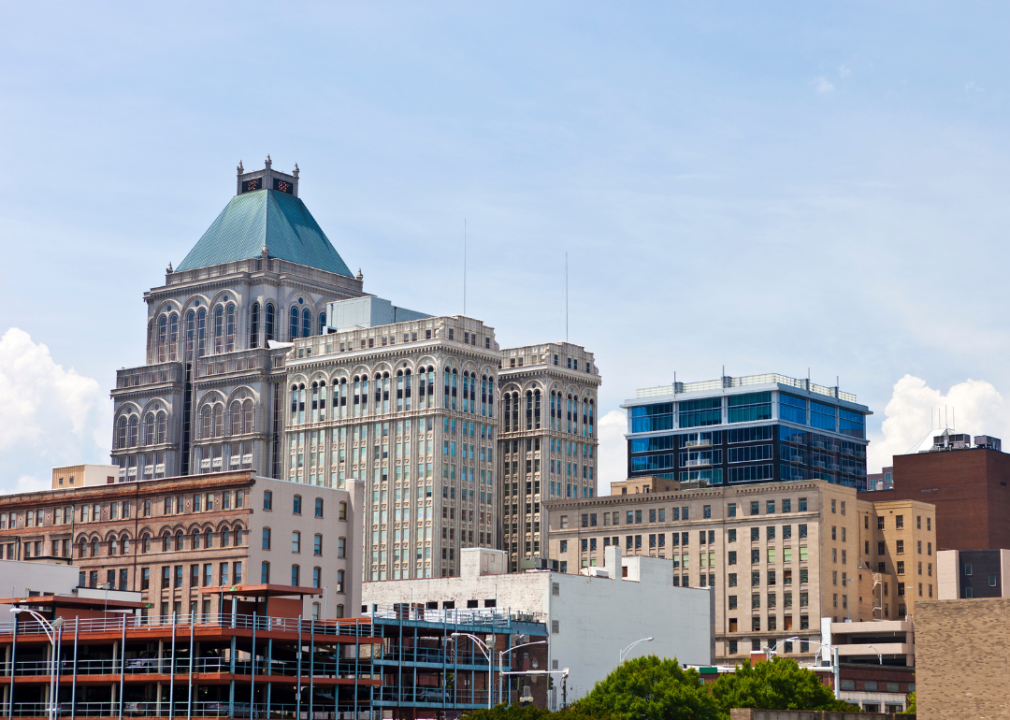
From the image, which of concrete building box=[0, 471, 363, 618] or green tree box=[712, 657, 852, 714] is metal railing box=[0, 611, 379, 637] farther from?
green tree box=[712, 657, 852, 714]

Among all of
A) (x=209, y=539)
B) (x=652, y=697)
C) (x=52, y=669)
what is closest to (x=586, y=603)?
(x=652, y=697)

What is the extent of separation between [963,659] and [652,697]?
45.9 meters

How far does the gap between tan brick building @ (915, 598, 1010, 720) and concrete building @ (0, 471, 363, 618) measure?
80.6 m

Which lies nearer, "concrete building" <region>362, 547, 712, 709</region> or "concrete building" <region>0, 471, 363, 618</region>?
"concrete building" <region>362, 547, 712, 709</region>

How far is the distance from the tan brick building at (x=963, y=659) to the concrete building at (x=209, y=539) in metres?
80.6

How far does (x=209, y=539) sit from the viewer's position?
168750 millimetres

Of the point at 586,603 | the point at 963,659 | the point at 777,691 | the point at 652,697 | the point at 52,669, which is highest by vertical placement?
the point at 586,603

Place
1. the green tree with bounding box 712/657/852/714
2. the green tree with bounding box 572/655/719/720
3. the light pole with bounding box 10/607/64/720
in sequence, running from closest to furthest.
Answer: the light pole with bounding box 10/607/64/720
the green tree with bounding box 572/655/719/720
the green tree with bounding box 712/657/852/714

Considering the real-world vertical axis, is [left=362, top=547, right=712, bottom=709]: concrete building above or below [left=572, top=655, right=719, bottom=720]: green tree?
above

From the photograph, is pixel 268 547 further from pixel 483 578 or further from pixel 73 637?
pixel 73 637

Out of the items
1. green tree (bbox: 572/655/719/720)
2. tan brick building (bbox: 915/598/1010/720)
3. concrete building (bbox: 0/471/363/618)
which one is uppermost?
concrete building (bbox: 0/471/363/618)

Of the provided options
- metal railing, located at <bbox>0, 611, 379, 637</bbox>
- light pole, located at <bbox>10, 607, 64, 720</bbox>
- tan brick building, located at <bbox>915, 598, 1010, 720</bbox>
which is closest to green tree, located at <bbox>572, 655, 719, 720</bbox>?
metal railing, located at <bbox>0, 611, 379, 637</bbox>

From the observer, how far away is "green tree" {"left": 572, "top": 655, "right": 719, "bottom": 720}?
131 meters

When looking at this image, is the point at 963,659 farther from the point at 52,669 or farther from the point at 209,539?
the point at 209,539
